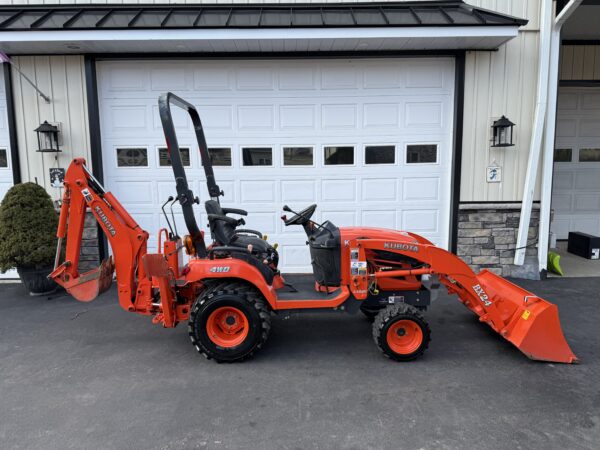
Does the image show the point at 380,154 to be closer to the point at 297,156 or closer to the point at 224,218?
the point at 297,156

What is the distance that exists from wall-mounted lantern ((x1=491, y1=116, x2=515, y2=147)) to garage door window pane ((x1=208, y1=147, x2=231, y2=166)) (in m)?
3.81

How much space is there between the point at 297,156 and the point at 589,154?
6033mm

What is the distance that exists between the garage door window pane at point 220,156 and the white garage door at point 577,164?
6.31 meters

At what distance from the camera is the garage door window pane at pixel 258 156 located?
615cm

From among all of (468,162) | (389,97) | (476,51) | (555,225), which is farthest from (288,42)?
(555,225)

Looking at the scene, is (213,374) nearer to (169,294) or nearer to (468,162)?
(169,294)

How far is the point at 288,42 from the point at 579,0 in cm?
367

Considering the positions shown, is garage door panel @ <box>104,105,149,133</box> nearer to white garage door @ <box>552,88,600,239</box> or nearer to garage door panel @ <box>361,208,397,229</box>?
garage door panel @ <box>361,208,397,229</box>

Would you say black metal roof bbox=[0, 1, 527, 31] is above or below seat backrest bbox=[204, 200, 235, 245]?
above

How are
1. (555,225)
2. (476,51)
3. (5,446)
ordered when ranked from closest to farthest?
(5,446), (476,51), (555,225)

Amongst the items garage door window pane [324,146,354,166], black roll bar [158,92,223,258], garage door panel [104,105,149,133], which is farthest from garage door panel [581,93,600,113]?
garage door panel [104,105,149,133]

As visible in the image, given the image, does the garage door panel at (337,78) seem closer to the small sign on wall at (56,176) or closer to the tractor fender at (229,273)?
the tractor fender at (229,273)

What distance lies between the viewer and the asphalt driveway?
2.61m

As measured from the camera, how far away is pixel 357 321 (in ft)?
14.9
